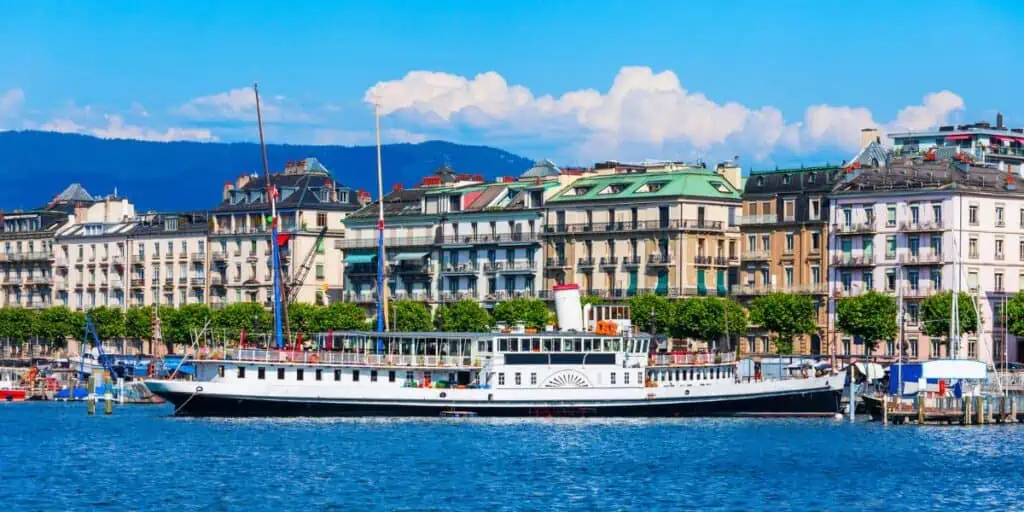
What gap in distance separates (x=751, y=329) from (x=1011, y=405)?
3422cm

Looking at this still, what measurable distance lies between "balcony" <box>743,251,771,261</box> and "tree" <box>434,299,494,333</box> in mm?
17111

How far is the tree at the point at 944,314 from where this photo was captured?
12812cm

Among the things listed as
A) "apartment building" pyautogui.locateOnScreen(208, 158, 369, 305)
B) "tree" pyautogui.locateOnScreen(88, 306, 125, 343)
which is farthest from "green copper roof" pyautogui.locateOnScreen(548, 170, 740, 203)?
"tree" pyautogui.locateOnScreen(88, 306, 125, 343)

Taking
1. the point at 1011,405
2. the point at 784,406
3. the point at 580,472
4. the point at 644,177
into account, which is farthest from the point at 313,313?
the point at 580,472

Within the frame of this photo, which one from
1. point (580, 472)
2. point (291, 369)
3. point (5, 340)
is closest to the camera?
point (580, 472)

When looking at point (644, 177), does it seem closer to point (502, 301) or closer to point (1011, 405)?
point (502, 301)

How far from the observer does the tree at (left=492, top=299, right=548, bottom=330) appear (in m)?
140

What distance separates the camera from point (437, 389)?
108 m

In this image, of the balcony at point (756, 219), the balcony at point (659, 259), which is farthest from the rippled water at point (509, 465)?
the balcony at point (756, 219)

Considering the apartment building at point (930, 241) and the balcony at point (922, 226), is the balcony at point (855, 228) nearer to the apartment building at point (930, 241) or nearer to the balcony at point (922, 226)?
the apartment building at point (930, 241)

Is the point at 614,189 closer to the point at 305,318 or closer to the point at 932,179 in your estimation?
the point at 932,179

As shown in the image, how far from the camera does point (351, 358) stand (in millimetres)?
107625

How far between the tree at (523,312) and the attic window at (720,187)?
537 inches

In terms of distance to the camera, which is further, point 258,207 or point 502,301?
point 258,207
